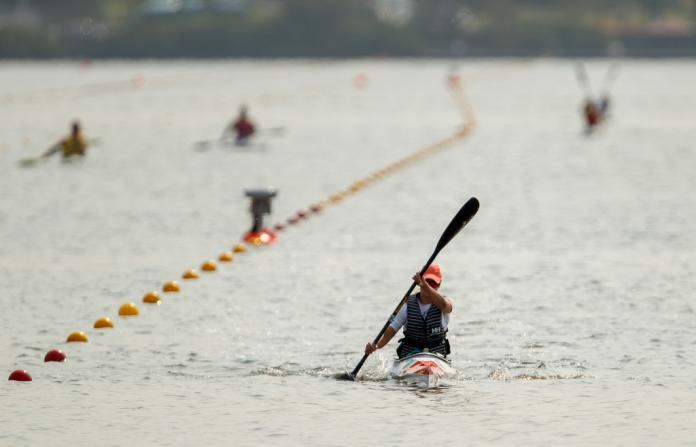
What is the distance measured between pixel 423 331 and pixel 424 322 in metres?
0.10

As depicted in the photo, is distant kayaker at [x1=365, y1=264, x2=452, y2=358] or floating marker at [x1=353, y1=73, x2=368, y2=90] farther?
floating marker at [x1=353, y1=73, x2=368, y2=90]

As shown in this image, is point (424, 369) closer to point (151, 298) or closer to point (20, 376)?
point (20, 376)

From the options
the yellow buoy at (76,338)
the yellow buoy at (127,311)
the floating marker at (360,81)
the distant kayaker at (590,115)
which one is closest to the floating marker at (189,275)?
the yellow buoy at (127,311)

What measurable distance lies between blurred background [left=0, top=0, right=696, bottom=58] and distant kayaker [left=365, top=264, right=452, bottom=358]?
4696 inches

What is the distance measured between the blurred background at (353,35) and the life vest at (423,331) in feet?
391

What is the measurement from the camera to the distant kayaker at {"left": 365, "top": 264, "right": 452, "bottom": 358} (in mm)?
14797

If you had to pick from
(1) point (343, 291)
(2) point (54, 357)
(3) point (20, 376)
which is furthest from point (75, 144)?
(3) point (20, 376)

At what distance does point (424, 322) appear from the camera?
14.9 metres

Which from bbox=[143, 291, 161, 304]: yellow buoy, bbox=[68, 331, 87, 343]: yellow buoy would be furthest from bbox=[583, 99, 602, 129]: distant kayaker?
bbox=[68, 331, 87, 343]: yellow buoy

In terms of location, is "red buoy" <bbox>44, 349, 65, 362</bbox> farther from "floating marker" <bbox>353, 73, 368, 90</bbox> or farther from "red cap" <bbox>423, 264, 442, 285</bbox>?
"floating marker" <bbox>353, 73, 368, 90</bbox>

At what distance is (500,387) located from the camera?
49.4 ft

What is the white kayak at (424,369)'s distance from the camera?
14953 mm

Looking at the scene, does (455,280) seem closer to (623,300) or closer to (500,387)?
(623,300)

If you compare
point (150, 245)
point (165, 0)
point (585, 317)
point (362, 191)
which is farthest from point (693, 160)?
point (165, 0)
